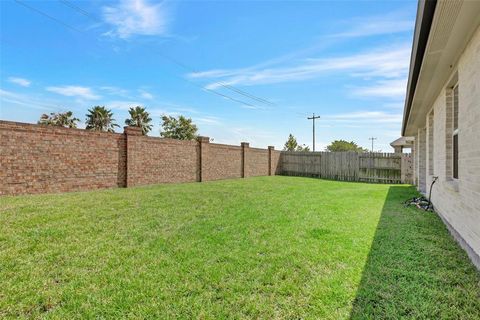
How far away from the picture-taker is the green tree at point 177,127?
1346 inches

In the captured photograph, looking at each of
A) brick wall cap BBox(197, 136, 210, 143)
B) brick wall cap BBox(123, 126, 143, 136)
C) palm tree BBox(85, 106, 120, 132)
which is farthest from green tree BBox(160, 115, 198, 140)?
brick wall cap BBox(123, 126, 143, 136)

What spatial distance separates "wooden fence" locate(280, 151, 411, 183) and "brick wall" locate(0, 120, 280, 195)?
7.44 m

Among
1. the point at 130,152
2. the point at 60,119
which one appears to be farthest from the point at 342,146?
the point at 60,119

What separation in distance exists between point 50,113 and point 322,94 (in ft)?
110

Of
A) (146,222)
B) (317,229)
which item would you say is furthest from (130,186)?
(317,229)

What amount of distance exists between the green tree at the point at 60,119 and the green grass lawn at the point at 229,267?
110ft

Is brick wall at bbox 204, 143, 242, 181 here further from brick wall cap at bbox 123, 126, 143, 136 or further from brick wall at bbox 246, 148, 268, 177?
brick wall cap at bbox 123, 126, 143, 136

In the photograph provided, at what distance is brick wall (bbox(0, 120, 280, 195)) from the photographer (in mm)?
7246

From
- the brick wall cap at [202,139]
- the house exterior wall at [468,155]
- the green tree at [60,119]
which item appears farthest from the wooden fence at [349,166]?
the green tree at [60,119]

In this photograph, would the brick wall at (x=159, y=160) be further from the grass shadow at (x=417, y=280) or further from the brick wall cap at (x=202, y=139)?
the grass shadow at (x=417, y=280)

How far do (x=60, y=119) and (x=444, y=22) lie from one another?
39.8 m

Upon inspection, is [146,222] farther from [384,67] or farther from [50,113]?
[50,113]

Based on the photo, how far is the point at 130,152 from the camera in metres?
10.2

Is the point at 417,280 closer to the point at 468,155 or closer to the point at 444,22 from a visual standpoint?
the point at 468,155
